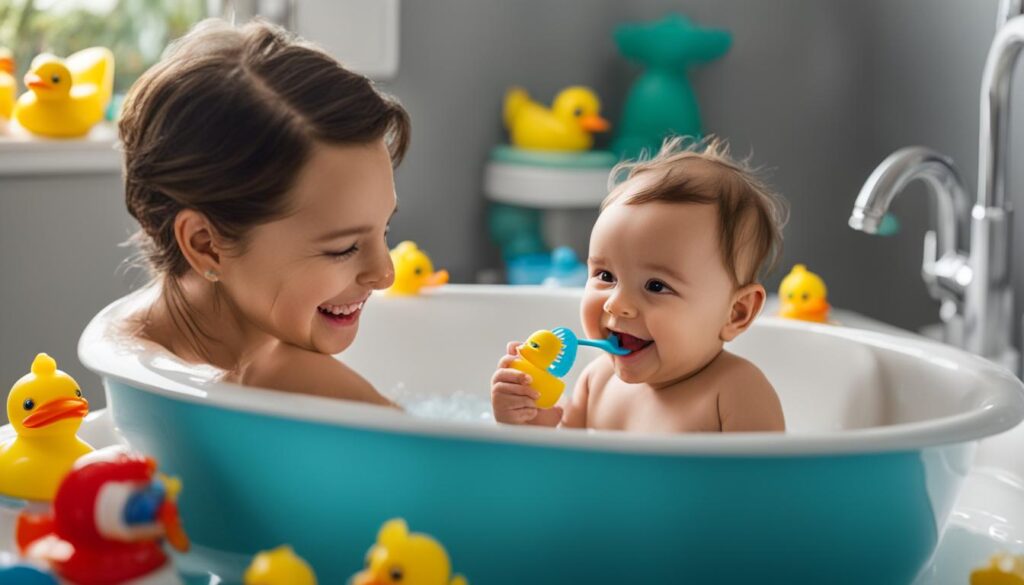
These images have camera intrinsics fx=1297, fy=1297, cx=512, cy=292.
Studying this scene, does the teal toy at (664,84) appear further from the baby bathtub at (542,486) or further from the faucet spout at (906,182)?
the baby bathtub at (542,486)

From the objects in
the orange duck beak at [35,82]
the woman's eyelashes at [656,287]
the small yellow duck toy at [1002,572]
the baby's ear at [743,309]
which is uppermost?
the orange duck beak at [35,82]

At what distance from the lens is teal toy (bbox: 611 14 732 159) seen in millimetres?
2305

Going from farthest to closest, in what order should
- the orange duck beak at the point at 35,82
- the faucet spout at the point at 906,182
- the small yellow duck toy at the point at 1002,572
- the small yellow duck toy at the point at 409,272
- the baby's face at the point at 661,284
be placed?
the orange duck beak at the point at 35,82 < the small yellow duck toy at the point at 409,272 < the faucet spout at the point at 906,182 < the baby's face at the point at 661,284 < the small yellow duck toy at the point at 1002,572

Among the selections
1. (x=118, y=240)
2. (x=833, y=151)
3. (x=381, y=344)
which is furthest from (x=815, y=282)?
(x=118, y=240)

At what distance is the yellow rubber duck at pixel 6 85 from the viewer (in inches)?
81.1

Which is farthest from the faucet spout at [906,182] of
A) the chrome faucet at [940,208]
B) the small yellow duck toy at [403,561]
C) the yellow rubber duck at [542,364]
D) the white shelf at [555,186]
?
the small yellow duck toy at [403,561]

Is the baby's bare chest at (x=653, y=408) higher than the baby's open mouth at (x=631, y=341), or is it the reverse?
the baby's open mouth at (x=631, y=341)

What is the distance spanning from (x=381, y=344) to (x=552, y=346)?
462mm

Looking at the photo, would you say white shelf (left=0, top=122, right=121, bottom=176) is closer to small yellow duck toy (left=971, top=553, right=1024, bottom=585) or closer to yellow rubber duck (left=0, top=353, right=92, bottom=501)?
yellow rubber duck (left=0, top=353, right=92, bottom=501)

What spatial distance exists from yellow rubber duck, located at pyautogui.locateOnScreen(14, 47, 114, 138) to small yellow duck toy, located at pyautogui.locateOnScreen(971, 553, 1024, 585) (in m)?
1.52

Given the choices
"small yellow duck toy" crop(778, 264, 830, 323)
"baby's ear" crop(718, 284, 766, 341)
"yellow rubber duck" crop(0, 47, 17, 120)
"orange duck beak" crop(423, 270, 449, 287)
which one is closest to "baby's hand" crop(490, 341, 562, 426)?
"baby's ear" crop(718, 284, 766, 341)

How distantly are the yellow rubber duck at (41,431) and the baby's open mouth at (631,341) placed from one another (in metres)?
0.50

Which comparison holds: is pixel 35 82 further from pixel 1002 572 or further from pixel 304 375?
pixel 1002 572

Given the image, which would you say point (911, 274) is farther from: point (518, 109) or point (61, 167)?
point (61, 167)
